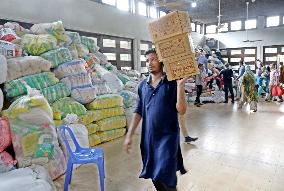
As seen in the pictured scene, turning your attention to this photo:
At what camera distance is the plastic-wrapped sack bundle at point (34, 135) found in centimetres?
251

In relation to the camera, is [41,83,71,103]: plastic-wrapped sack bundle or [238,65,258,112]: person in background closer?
[41,83,71,103]: plastic-wrapped sack bundle

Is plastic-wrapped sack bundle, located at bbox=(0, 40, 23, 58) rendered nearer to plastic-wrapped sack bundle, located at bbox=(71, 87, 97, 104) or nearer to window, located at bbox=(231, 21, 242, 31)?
plastic-wrapped sack bundle, located at bbox=(71, 87, 97, 104)

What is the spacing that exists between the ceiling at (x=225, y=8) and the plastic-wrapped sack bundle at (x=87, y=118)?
728 centimetres

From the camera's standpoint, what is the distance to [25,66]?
10.9ft

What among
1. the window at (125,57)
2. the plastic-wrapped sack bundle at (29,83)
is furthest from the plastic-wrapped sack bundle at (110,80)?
the window at (125,57)

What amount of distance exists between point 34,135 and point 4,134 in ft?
0.83

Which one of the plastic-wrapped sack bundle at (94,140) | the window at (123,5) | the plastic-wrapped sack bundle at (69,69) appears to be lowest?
the plastic-wrapped sack bundle at (94,140)

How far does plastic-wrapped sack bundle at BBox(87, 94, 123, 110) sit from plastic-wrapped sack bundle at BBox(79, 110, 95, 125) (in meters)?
0.12

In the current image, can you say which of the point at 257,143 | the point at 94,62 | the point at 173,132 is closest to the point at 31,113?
the point at 173,132

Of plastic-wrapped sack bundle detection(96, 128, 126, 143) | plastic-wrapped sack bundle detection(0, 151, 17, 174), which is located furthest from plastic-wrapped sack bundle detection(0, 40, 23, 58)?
plastic-wrapped sack bundle detection(96, 128, 126, 143)

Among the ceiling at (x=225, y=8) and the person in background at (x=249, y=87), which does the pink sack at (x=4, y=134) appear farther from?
the ceiling at (x=225, y=8)

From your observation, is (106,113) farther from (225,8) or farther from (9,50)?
(225,8)

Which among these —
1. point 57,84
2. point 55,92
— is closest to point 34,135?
point 55,92

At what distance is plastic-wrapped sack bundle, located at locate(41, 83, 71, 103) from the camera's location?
347cm
